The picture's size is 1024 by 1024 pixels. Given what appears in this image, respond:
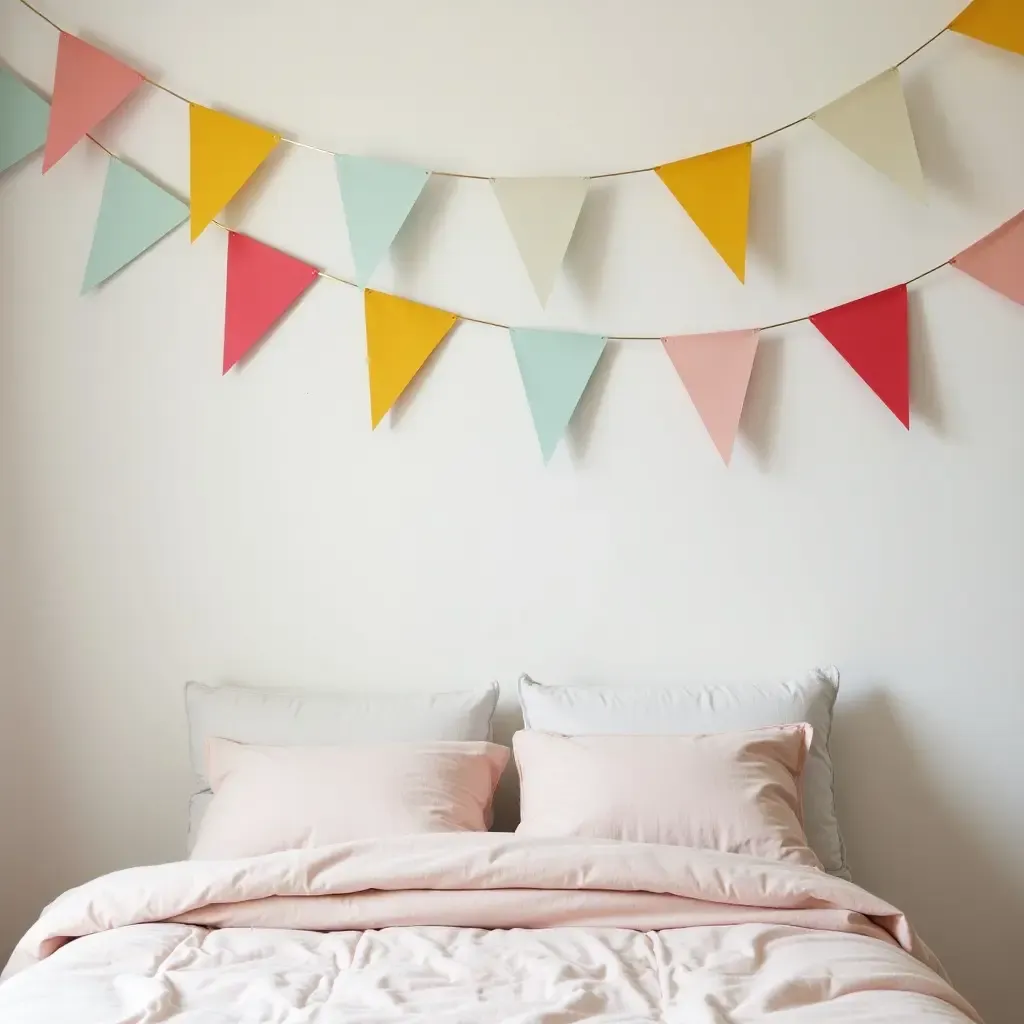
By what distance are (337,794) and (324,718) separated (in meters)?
0.28

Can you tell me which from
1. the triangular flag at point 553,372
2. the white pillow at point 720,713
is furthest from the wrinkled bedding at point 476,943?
the triangular flag at point 553,372

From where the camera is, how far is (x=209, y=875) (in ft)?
5.83

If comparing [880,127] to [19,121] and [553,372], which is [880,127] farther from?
[19,121]

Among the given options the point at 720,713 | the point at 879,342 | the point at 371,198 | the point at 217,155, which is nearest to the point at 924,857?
the point at 720,713

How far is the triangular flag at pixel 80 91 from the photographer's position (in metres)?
2.42

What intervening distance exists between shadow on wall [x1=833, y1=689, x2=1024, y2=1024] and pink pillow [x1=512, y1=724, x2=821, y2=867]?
0.91 ft

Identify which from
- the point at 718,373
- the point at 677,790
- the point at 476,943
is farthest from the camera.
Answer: the point at 718,373

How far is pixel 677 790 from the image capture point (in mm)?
2031

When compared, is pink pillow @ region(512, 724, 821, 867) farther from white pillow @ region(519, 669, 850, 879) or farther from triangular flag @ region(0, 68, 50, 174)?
triangular flag @ region(0, 68, 50, 174)

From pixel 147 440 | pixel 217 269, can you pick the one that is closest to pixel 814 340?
pixel 217 269

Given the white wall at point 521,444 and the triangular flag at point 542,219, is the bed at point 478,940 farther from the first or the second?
the triangular flag at point 542,219

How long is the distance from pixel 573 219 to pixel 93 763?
153 cm

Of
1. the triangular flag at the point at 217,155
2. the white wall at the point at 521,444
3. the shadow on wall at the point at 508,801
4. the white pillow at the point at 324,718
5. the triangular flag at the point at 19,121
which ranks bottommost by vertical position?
the shadow on wall at the point at 508,801

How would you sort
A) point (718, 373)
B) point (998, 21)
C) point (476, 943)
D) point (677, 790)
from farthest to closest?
1. point (718, 373)
2. point (998, 21)
3. point (677, 790)
4. point (476, 943)
